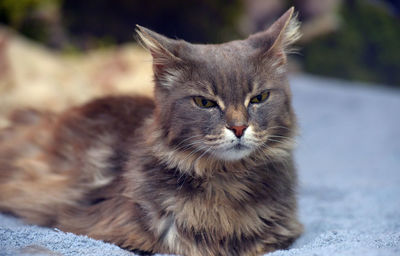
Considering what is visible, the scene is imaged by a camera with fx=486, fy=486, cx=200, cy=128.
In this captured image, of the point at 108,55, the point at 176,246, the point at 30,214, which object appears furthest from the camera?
the point at 108,55

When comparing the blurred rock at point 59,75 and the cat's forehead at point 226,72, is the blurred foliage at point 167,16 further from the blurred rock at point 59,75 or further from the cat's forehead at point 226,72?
the cat's forehead at point 226,72

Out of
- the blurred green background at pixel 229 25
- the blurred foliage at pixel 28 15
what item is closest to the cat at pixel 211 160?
the blurred green background at pixel 229 25

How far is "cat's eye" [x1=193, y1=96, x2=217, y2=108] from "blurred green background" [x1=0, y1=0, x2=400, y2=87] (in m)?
3.81

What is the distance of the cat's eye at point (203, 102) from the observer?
2.29m

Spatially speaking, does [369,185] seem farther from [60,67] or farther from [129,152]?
[60,67]

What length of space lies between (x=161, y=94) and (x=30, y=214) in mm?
1165

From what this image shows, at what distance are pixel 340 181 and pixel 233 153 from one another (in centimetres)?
230

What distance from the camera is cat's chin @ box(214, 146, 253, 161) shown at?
7.30ft

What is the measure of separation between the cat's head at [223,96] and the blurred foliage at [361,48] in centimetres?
345

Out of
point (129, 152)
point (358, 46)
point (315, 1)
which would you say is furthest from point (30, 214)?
point (315, 1)

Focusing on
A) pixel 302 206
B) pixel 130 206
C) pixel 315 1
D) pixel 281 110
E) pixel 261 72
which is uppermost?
pixel 315 1

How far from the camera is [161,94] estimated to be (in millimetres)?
2441

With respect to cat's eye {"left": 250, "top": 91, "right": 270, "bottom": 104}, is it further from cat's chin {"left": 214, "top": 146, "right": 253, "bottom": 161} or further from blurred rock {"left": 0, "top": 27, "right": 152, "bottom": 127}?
blurred rock {"left": 0, "top": 27, "right": 152, "bottom": 127}

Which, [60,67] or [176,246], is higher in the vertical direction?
[60,67]
